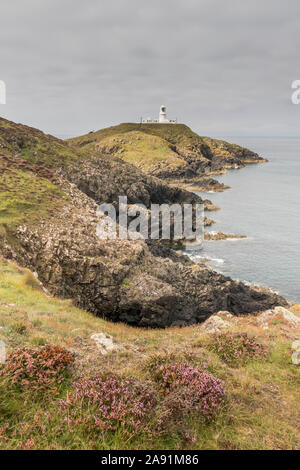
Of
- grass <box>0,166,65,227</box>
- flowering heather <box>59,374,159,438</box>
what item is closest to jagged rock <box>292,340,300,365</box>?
flowering heather <box>59,374,159,438</box>

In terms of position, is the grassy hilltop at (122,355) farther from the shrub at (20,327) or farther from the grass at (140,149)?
the grass at (140,149)

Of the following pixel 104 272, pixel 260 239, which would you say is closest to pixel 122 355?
pixel 104 272

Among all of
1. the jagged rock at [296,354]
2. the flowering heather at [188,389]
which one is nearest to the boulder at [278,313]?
the jagged rock at [296,354]

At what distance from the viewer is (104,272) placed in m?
22.7

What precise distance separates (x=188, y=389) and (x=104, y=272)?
16288 mm

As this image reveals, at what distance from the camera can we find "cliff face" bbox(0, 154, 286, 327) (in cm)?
2217

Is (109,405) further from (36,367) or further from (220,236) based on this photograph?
(220,236)

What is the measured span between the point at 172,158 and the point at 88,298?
426 feet

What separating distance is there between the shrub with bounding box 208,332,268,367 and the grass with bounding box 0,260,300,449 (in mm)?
224

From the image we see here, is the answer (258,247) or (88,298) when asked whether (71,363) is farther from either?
(258,247)

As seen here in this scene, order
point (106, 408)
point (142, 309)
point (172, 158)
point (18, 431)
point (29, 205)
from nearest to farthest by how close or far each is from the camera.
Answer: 1. point (18, 431)
2. point (106, 408)
3. point (142, 309)
4. point (29, 205)
5. point (172, 158)

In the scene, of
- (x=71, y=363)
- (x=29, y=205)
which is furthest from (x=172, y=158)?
(x=71, y=363)

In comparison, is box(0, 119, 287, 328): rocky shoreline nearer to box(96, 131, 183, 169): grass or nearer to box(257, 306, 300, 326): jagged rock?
box(257, 306, 300, 326): jagged rock
